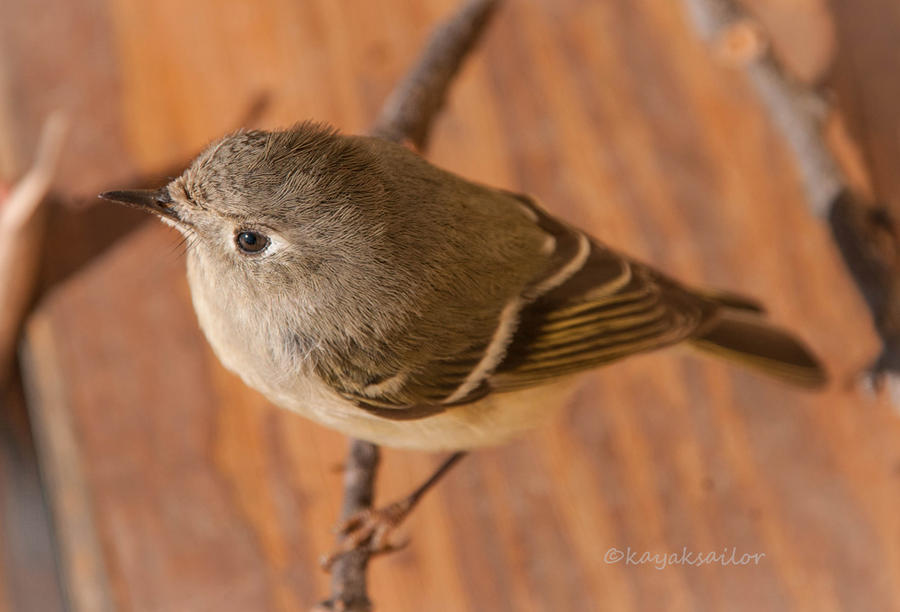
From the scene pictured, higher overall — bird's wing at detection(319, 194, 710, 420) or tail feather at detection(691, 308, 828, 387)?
bird's wing at detection(319, 194, 710, 420)

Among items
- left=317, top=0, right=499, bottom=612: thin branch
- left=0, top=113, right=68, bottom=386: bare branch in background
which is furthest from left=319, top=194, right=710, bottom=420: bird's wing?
left=0, top=113, right=68, bottom=386: bare branch in background

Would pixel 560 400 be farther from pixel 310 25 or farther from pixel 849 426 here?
pixel 310 25

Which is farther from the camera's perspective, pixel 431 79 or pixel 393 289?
pixel 431 79

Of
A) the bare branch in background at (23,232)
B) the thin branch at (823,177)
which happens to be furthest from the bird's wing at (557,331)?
the bare branch in background at (23,232)

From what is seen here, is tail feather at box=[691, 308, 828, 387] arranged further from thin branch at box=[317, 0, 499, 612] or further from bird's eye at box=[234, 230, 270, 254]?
bird's eye at box=[234, 230, 270, 254]

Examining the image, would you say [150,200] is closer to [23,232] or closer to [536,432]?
[23,232]

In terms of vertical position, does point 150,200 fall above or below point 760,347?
above

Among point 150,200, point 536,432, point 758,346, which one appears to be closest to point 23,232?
point 150,200
